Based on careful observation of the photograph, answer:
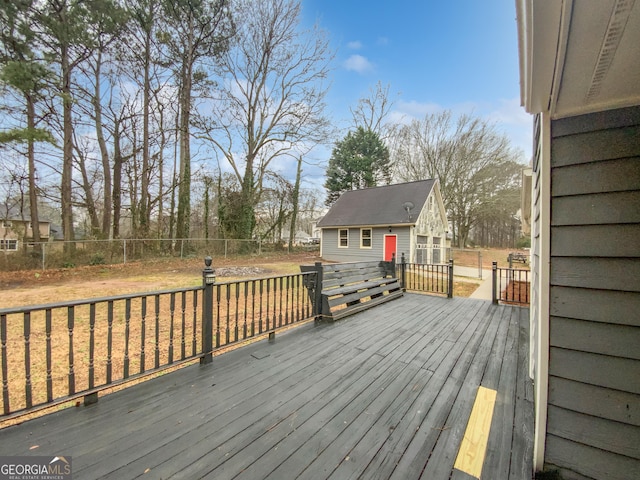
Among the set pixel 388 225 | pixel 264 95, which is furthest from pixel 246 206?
pixel 388 225

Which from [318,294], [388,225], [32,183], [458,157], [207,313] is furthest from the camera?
[458,157]

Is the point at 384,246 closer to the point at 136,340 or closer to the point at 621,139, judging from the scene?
the point at 136,340

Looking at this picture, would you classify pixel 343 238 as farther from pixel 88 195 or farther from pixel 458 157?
pixel 88 195

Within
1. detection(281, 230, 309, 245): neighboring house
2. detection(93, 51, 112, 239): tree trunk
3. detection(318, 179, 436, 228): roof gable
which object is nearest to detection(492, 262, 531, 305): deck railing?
detection(318, 179, 436, 228): roof gable

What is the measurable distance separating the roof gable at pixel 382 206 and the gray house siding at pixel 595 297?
11283mm

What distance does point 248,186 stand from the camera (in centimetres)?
1627

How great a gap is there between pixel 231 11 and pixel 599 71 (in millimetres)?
16210

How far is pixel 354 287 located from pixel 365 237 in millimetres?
9735

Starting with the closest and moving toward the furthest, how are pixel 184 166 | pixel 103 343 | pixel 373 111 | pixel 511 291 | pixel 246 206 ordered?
pixel 103 343, pixel 511 291, pixel 184 166, pixel 246 206, pixel 373 111

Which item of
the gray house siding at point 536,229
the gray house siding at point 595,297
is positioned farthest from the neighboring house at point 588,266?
the gray house siding at point 536,229

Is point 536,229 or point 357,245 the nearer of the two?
point 536,229

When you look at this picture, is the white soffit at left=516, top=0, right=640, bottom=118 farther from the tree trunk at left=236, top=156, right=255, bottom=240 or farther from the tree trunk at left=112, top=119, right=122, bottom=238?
the tree trunk at left=236, top=156, right=255, bottom=240

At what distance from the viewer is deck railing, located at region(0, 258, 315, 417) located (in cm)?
175

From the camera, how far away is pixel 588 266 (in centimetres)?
128
